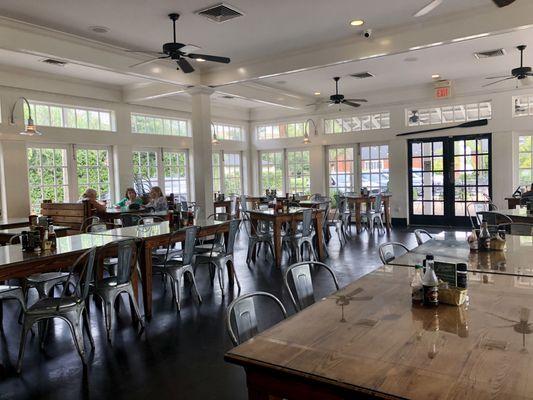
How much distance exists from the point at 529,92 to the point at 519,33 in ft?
11.3

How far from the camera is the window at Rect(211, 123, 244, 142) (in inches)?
488

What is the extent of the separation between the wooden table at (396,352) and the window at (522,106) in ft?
29.0

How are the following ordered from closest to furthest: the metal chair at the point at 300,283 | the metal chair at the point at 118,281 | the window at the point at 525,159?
the metal chair at the point at 300,283, the metal chair at the point at 118,281, the window at the point at 525,159

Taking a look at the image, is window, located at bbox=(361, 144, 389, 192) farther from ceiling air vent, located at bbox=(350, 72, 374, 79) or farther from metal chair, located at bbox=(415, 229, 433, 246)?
metal chair, located at bbox=(415, 229, 433, 246)

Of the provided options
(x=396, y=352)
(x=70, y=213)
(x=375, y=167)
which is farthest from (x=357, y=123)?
(x=396, y=352)

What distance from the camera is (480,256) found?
311cm

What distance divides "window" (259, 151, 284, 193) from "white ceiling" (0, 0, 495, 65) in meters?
6.45

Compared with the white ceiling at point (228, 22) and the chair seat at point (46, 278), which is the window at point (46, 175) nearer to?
the white ceiling at point (228, 22)

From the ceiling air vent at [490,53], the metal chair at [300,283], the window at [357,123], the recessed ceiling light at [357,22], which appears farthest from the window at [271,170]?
the metal chair at [300,283]

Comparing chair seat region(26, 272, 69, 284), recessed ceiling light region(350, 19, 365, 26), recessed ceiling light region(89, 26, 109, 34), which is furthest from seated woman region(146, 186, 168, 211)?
recessed ceiling light region(350, 19, 365, 26)

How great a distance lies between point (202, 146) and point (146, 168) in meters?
2.46

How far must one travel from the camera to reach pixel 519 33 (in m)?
6.55

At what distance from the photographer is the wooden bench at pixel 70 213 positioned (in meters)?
7.49

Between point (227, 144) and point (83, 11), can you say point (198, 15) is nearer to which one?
point (83, 11)
